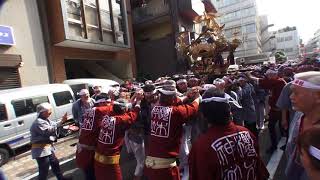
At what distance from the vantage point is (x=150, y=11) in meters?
→ 27.1

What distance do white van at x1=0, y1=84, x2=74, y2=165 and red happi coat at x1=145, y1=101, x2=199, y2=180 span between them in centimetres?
612

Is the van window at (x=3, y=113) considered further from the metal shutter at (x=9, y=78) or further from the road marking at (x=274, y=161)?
the road marking at (x=274, y=161)

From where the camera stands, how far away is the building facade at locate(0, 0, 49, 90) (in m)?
14.2

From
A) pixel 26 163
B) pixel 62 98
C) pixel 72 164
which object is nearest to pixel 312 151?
pixel 72 164

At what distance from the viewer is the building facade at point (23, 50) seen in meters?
14.2

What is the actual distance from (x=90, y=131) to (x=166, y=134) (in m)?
1.44

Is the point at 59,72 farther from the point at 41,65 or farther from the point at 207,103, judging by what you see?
the point at 207,103

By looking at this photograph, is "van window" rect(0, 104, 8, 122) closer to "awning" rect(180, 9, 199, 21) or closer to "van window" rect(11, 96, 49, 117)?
"van window" rect(11, 96, 49, 117)

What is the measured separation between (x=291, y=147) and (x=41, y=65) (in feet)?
47.3

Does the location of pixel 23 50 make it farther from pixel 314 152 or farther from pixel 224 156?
pixel 314 152

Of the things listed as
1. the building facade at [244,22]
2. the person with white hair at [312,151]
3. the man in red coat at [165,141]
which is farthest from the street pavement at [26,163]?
the building facade at [244,22]

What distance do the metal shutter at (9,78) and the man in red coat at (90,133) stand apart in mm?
10324

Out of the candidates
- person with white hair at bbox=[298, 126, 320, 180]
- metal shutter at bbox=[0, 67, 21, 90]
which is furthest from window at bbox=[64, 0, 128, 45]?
person with white hair at bbox=[298, 126, 320, 180]

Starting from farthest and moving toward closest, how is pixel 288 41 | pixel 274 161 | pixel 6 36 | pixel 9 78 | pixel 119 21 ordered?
pixel 288 41 < pixel 119 21 < pixel 9 78 < pixel 6 36 < pixel 274 161
